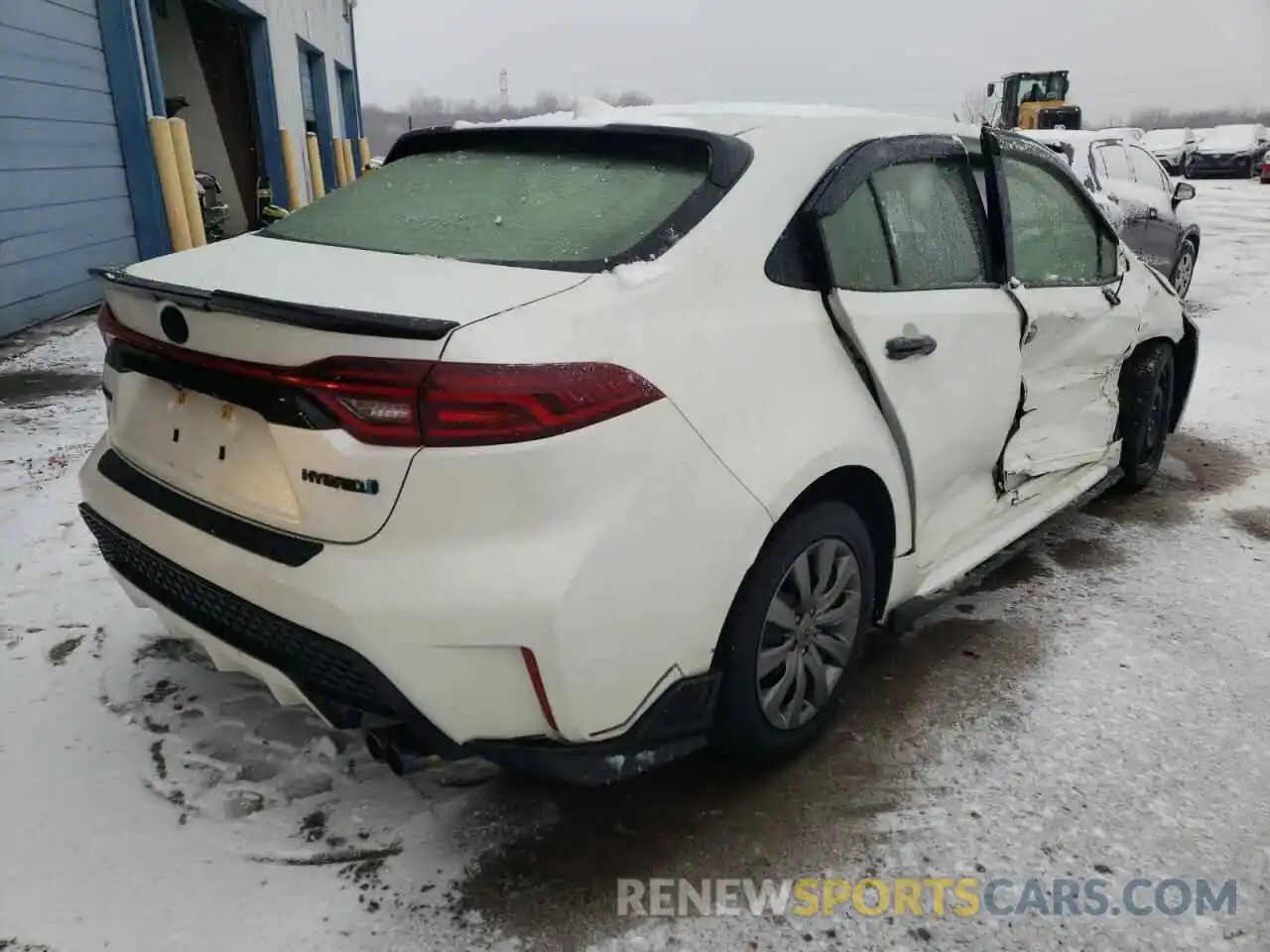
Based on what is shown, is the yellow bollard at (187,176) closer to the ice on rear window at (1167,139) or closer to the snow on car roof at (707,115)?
the snow on car roof at (707,115)

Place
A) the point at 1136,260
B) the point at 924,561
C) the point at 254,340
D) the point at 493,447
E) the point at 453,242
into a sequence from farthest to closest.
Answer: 1. the point at 1136,260
2. the point at 924,561
3. the point at 453,242
4. the point at 254,340
5. the point at 493,447

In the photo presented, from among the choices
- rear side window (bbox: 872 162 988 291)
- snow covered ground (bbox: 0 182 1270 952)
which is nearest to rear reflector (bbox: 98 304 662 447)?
snow covered ground (bbox: 0 182 1270 952)

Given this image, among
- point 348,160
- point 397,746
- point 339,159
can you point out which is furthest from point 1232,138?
point 397,746

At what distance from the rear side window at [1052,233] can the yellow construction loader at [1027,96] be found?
82.7 feet

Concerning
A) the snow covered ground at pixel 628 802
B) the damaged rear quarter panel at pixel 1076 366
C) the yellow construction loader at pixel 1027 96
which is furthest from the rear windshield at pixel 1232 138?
the snow covered ground at pixel 628 802

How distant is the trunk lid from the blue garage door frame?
6.06 metres

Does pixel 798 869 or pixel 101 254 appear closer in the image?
pixel 798 869

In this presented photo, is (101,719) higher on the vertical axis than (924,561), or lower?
lower

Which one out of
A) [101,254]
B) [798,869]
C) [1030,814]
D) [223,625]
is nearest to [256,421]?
[223,625]

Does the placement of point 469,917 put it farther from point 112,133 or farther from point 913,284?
point 112,133

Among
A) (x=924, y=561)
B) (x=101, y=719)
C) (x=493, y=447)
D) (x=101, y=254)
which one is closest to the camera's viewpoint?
(x=493, y=447)

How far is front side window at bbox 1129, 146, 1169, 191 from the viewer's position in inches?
356

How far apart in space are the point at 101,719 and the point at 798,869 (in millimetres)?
1873

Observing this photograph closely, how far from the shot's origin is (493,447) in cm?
172
